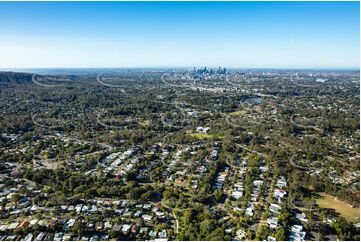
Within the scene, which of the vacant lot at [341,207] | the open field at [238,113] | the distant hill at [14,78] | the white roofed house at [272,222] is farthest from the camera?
the distant hill at [14,78]

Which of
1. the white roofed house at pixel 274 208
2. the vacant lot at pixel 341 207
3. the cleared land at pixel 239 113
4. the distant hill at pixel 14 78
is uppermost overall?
the distant hill at pixel 14 78

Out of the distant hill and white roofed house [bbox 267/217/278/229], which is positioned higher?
the distant hill

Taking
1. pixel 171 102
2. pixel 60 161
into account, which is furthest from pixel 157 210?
pixel 171 102

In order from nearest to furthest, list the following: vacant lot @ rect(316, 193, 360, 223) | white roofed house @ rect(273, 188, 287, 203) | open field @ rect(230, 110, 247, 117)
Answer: vacant lot @ rect(316, 193, 360, 223)
white roofed house @ rect(273, 188, 287, 203)
open field @ rect(230, 110, 247, 117)

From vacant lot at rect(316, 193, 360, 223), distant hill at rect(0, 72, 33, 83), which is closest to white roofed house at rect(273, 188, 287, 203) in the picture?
vacant lot at rect(316, 193, 360, 223)

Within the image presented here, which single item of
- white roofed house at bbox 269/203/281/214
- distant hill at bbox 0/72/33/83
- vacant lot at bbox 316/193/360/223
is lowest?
vacant lot at bbox 316/193/360/223

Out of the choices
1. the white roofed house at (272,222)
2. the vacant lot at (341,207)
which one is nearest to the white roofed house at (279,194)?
Answer: the vacant lot at (341,207)

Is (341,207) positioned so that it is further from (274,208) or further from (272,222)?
(272,222)

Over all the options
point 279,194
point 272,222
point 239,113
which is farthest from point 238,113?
point 272,222

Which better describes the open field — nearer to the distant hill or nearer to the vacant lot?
the vacant lot

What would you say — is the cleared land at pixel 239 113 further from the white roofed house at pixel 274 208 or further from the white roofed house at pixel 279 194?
the white roofed house at pixel 274 208
